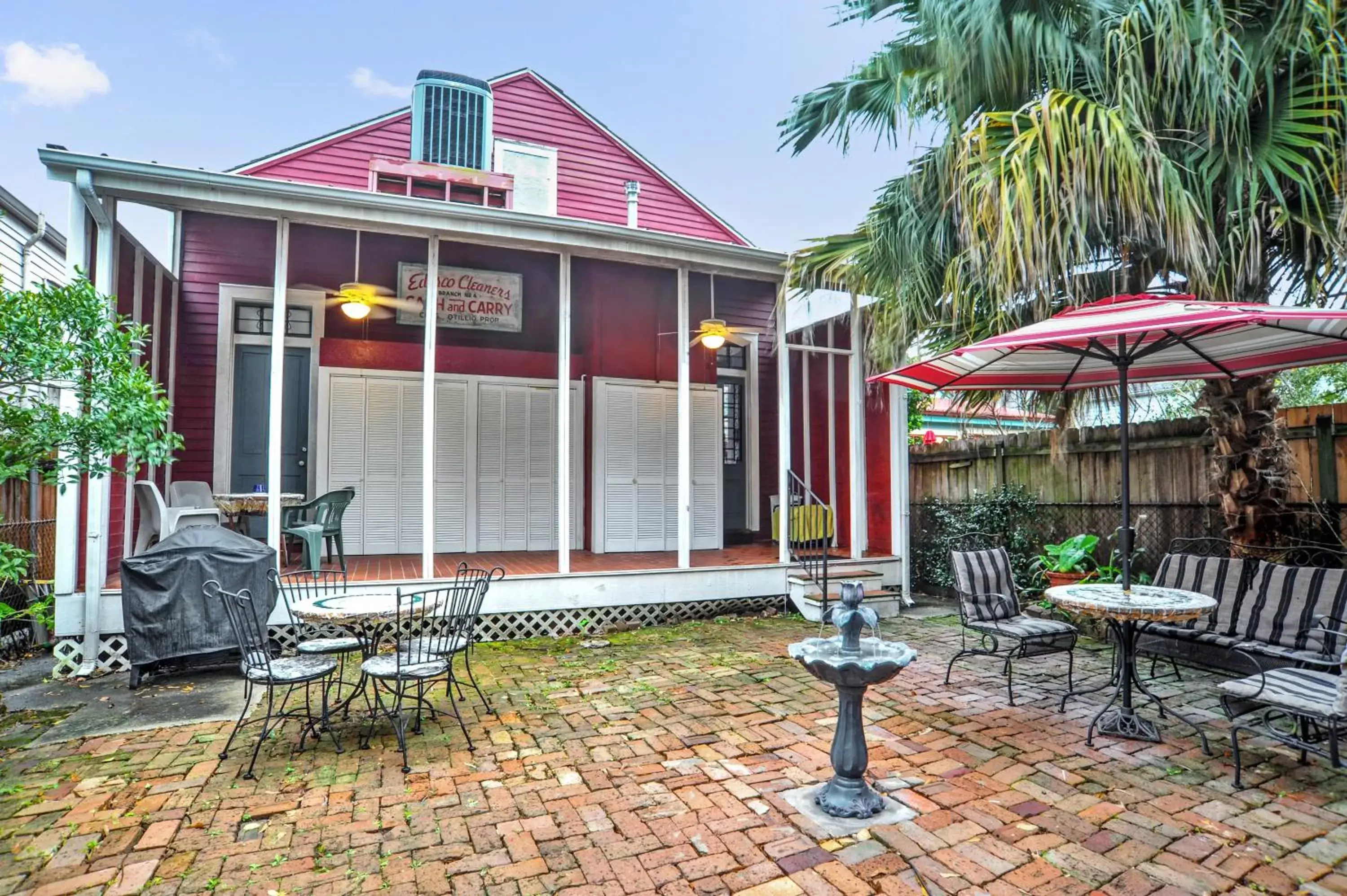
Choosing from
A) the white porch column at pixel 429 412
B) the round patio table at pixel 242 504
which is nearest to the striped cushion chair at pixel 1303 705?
the white porch column at pixel 429 412

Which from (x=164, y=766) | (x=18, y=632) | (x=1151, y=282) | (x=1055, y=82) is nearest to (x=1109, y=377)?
(x=1151, y=282)

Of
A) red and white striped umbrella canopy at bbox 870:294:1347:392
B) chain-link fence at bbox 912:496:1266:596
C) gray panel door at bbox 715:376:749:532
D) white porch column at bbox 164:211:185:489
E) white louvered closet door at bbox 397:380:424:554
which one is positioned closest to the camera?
red and white striped umbrella canopy at bbox 870:294:1347:392

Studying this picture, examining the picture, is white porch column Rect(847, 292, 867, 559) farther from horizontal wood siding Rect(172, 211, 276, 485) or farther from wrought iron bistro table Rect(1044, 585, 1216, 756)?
horizontal wood siding Rect(172, 211, 276, 485)

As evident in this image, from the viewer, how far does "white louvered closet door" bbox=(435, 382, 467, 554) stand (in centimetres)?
764

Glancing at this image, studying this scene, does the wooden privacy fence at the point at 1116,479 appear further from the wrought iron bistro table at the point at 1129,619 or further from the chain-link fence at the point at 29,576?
the chain-link fence at the point at 29,576

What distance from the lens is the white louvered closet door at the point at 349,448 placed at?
24.1 ft

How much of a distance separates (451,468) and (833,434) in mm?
4518

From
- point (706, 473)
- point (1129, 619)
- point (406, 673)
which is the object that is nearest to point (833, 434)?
point (706, 473)

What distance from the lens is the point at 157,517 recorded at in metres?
5.34

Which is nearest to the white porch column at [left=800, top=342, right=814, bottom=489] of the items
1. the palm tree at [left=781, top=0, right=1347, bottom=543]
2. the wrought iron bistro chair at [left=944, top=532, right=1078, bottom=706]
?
the palm tree at [left=781, top=0, right=1347, bottom=543]

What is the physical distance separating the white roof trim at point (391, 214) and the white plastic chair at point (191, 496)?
98.2 inches

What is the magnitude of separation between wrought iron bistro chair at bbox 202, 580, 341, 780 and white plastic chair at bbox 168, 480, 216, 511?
2872 mm

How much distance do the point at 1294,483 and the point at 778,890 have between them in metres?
5.03

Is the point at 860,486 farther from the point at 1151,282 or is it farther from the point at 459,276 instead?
the point at 459,276
